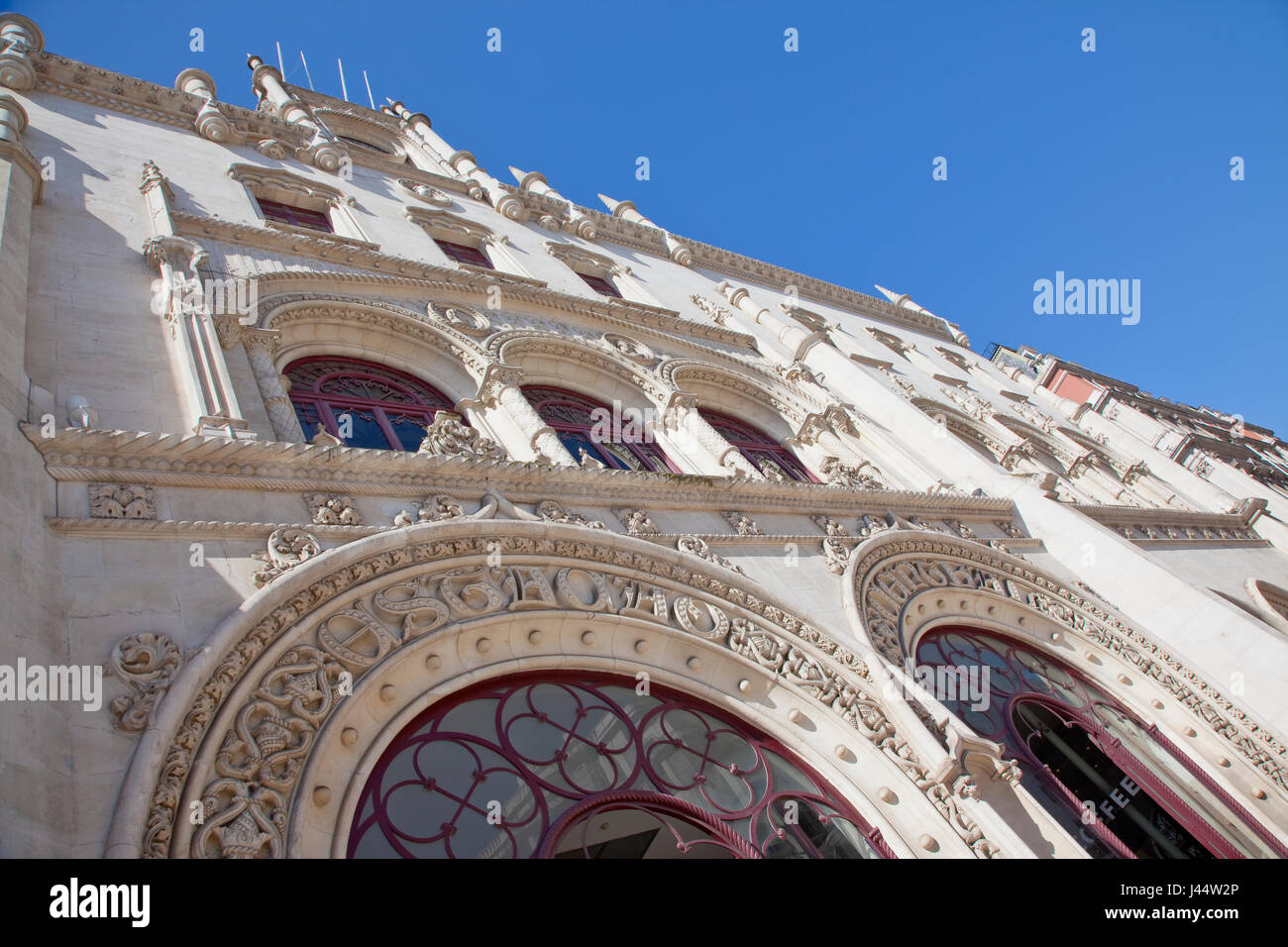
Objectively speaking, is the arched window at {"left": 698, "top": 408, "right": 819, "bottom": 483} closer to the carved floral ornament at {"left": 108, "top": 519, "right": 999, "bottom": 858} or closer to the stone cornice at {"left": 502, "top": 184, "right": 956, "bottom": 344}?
the carved floral ornament at {"left": 108, "top": 519, "right": 999, "bottom": 858}

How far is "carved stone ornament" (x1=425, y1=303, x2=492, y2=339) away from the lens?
11742 millimetres

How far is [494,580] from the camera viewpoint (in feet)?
21.6

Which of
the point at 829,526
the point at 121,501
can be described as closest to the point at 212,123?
the point at 121,501

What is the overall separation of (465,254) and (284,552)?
11.9 meters

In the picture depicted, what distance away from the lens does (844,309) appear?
2688 centimetres

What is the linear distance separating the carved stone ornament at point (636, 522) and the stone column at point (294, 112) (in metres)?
12.3

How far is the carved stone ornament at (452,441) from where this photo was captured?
27.4 ft

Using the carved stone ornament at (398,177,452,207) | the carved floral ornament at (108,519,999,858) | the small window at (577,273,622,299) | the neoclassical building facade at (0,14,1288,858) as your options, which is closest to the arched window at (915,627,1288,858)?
the neoclassical building facade at (0,14,1288,858)

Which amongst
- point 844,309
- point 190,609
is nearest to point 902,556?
point 190,609

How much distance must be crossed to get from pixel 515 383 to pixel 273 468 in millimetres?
4987

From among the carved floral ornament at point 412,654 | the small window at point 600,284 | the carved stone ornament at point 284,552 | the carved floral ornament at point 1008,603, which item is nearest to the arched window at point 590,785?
the carved floral ornament at point 412,654

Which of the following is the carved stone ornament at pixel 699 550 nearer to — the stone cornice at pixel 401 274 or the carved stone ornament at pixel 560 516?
the carved stone ornament at pixel 560 516

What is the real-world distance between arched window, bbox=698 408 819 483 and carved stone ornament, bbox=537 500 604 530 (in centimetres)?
566
